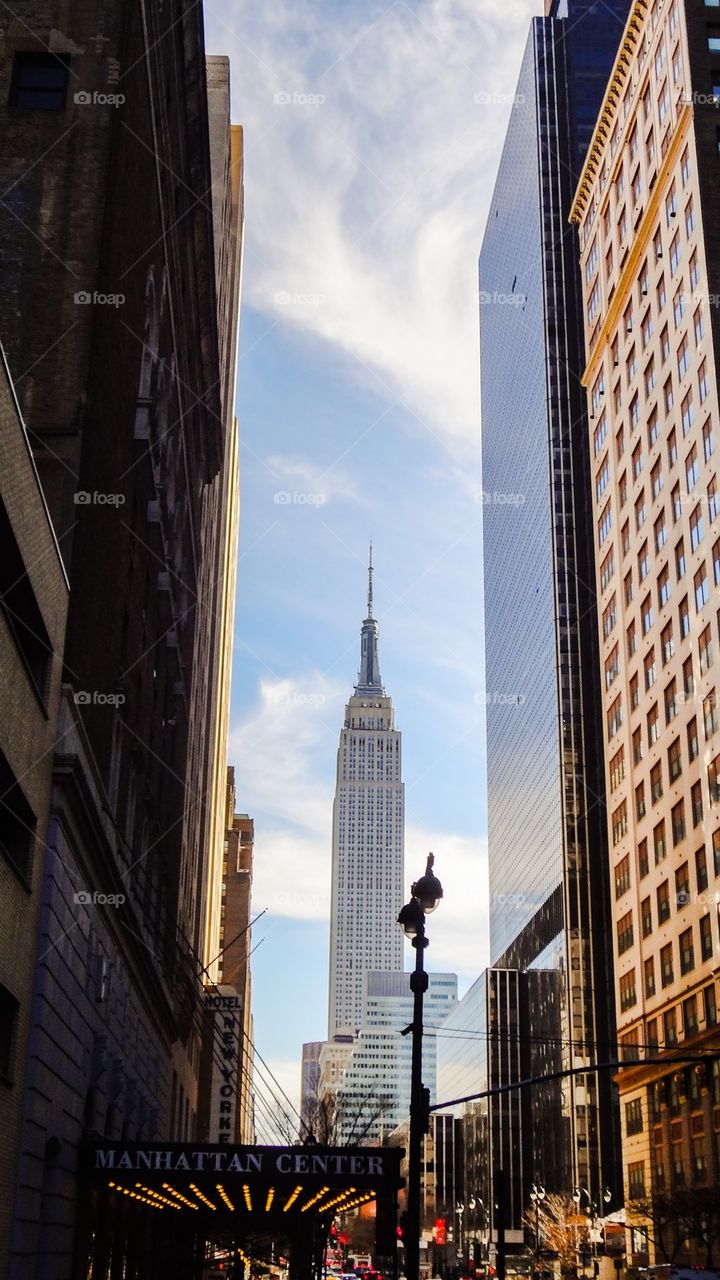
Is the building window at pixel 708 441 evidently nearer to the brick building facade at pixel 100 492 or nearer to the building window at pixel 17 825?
the brick building facade at pixel 100 492

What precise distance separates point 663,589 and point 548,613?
5695 centimetres

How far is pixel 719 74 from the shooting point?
78.5 metres

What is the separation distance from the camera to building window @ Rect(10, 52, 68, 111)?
3106 cm

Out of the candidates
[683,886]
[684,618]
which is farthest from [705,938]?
[684,618]

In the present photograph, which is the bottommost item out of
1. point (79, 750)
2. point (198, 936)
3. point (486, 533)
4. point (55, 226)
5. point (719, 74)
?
point (79, 750)

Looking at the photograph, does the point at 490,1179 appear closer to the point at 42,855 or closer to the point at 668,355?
the point at 668,355

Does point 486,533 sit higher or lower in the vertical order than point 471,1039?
higher

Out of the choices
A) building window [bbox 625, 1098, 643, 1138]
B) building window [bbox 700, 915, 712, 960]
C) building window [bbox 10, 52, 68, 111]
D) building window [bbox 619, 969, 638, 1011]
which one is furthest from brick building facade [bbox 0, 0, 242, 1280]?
building window [bbox 619, 969, 638, 1011]

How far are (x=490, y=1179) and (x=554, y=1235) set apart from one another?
45.8 metres

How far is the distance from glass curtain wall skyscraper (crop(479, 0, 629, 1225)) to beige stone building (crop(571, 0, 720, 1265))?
109 feet

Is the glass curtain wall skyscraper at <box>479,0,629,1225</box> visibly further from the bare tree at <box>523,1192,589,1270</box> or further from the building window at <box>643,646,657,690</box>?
the building window at <box>643,646,657,690</box>

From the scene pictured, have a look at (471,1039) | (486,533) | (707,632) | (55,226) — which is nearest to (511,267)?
(486,533)

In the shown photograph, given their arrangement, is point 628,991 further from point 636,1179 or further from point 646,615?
point 646,615

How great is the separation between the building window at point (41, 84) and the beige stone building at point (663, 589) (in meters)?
46.5
